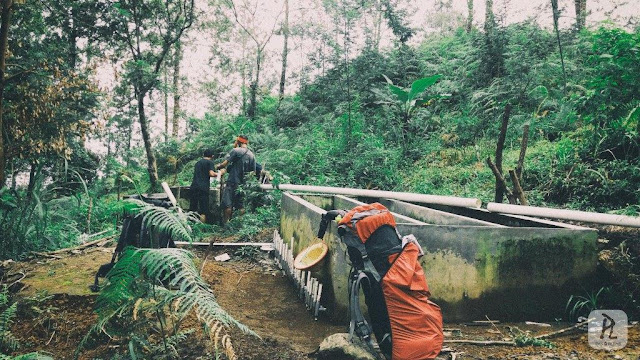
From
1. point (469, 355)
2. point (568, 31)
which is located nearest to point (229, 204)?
point (469, 355)

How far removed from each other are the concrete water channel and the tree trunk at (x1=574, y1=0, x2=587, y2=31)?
1064cm

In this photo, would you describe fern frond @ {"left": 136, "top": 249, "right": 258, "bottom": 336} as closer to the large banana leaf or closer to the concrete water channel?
the concrete water channel

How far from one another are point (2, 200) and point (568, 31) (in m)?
14.5

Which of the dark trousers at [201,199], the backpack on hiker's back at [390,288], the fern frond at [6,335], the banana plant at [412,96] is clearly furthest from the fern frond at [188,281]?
the banana plant at [412,96]

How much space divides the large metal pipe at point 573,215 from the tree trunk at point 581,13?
1018 cm

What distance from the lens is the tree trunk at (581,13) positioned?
12.3 m

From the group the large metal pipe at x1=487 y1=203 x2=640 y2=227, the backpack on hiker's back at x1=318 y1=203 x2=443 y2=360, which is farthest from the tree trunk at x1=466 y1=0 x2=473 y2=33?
the backpack on hiker's back at x1=318 y1=203 x2=443 y2=360

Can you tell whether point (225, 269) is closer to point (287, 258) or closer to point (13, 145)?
point (287, 258)

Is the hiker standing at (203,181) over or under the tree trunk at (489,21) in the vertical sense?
under

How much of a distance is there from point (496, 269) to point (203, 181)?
6.33 m

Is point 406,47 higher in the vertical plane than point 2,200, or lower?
higher

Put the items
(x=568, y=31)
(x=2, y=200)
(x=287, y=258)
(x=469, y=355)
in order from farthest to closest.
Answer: (x=568, y=31)
(x=287, y=258)
(x=2, y=200)
(x=469, y=355)

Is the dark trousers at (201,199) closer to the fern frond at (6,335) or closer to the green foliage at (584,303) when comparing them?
the fern frond at (6,335)

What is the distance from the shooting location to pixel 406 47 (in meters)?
15.1
